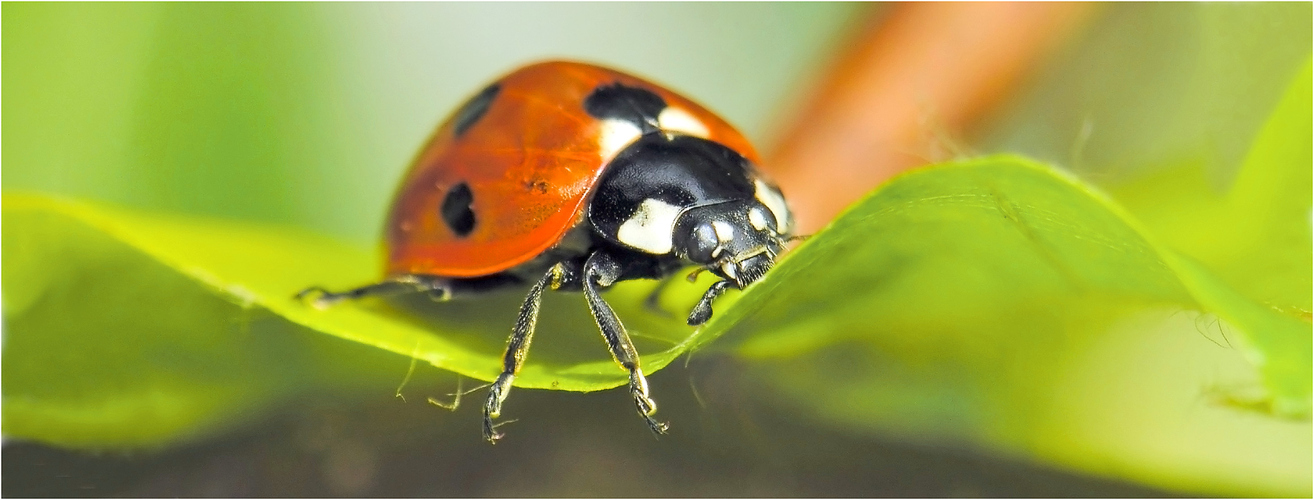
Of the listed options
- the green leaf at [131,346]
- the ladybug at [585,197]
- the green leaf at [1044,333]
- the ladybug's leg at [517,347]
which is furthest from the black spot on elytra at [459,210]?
the green leaf at [1044,333]

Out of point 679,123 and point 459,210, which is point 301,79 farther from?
point 679,123

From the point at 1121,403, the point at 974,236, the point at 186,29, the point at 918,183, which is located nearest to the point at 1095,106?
the point at 1121,403

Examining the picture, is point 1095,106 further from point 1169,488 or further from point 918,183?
point 918,183

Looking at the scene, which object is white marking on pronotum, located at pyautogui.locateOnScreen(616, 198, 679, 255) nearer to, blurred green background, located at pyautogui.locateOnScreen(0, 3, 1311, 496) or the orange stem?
blurred green background, located at pyautogui.locateOnScreen(0, 3, 1311, 496)

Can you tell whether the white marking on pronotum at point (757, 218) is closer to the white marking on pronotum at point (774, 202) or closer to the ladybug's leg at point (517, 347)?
the white marking on pronotum at point (774, 202)

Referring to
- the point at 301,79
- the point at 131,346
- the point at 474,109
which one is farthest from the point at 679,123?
the point at 301,79

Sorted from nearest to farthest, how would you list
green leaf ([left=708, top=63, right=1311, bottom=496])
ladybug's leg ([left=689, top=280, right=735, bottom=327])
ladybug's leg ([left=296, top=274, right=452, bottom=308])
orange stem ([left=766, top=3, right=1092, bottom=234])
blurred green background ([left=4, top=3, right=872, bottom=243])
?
green leaf ([left=708, top=63, right=1311, bottom=496]), ladybug's leg ([left=689, top=280, right=735, bottom=327]), ladybug's leg ([left=296, top=274, right=452, bottom=308]), blurred green background ([left=4, top=3, right=872, bottom=243]), orange stem ([left=766, top=3, right=1092, bottom=234])

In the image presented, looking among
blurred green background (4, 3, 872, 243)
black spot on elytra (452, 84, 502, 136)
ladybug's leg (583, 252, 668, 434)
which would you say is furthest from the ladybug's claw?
blurred green background (4, 3, 872, 243)

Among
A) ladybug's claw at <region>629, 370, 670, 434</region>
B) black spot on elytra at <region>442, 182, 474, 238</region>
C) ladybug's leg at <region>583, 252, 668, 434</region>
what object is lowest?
ladybug's claw at <region>629, 370, 670, 434</region>
